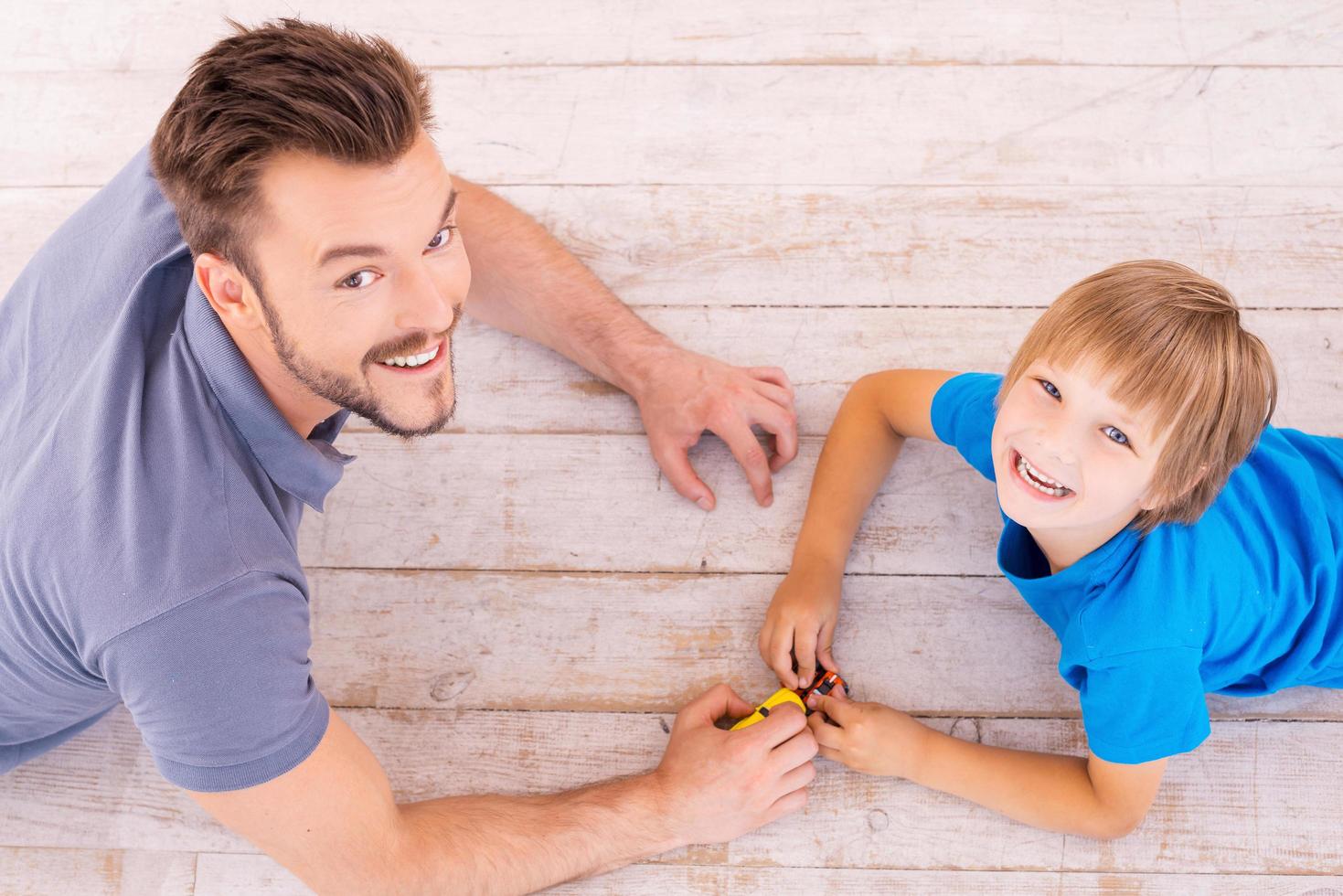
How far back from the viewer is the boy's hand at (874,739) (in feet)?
3.83

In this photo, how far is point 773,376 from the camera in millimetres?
1373

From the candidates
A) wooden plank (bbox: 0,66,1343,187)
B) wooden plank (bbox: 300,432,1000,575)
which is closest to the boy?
wooden plank (bbox: 300,432,1000,575)

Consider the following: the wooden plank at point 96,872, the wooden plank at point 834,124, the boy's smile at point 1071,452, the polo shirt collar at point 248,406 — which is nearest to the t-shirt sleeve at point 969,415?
the boy's smile at point 1071,452

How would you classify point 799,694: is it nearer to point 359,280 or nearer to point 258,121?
point 359,280

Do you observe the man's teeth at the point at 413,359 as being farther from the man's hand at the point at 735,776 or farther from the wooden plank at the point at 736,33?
the wooden plank at the point at 736,33

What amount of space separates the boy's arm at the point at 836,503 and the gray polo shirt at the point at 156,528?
A: 0.54 meters

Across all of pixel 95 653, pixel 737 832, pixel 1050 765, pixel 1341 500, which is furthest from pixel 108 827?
pixel 1341 500

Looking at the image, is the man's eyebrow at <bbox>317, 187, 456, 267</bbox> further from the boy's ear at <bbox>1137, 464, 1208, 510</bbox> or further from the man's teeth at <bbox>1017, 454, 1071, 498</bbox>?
the boy's ear at <bbox>1137, 464, 1208, 510</bbox>

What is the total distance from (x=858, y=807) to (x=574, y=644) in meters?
0.40

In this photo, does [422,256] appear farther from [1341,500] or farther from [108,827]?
[1341,500]

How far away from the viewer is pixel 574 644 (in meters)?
1.32

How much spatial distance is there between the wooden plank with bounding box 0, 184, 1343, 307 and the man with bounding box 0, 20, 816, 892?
53 centimetres

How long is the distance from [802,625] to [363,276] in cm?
65

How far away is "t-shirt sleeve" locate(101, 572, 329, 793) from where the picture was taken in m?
0.86
